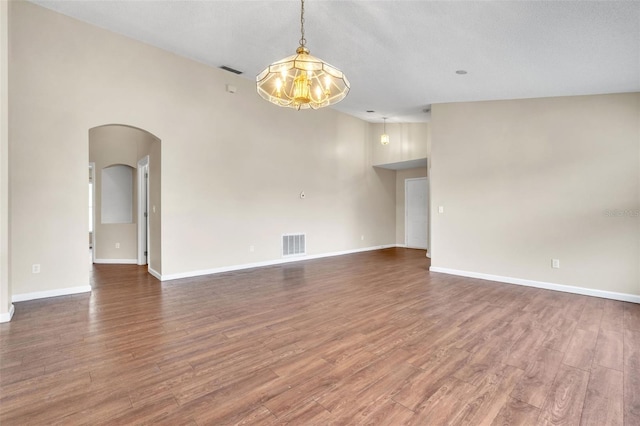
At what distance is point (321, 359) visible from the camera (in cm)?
241

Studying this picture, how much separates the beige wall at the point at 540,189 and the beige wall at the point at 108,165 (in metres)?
6.33

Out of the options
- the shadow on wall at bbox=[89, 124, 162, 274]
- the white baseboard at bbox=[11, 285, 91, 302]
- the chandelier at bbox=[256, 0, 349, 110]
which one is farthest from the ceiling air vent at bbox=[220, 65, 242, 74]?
the white baseboard at bbox=[11, 285, 91, 302]

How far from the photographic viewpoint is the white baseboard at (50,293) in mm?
3809

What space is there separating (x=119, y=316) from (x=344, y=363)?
8.52 feet

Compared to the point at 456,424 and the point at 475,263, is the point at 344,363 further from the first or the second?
the point at 475,263

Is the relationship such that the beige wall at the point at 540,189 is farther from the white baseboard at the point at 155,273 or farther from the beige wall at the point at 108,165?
the beige wall at the point at 108,165

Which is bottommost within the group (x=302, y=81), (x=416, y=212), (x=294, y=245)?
(x=294, y=245)

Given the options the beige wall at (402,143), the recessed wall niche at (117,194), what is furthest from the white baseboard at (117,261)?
the beige wall at (402,143)

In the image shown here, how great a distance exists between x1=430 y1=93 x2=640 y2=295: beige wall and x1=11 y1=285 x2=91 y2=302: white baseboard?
5640mm

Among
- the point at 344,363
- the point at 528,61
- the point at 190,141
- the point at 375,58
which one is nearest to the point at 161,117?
the point at 190,141

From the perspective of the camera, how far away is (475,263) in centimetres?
524

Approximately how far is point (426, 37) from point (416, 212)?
A: 619 cm

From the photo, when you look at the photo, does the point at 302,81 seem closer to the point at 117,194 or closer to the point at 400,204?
the point at 117,194

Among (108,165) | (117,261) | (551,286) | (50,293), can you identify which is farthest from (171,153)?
(551,286)
